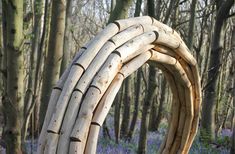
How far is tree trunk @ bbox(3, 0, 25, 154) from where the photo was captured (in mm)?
2295

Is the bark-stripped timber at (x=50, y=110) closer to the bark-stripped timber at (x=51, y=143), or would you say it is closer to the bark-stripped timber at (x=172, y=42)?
the bark-stripped timber at (x=51, y=143)

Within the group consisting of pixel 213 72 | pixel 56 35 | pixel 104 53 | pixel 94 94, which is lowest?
pixel 94 94

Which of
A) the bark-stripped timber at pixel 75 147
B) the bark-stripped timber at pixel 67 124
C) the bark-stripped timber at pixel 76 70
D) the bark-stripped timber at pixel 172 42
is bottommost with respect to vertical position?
the bark-stripped timber at pixel 75 147

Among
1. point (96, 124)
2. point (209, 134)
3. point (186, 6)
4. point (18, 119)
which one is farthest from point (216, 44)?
point (186, 6)

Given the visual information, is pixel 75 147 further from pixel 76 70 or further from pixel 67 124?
pixel 76 70

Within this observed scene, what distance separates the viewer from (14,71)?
2.37 meters

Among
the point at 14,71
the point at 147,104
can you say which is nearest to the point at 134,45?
the point at 14,71

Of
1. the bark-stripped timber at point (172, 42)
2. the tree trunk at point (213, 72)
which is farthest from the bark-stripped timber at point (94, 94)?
the tree trunk at point (213, 72)

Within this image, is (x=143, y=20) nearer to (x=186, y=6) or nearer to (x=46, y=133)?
(x=46, y=133)

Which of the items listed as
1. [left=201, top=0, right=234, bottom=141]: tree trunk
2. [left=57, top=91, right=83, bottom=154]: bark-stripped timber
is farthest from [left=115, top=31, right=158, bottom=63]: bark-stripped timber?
[left=201, top=0, right=234, bottom=141]: tree trunk

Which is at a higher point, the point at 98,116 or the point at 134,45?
the point at 134,45

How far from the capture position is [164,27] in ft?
4.90

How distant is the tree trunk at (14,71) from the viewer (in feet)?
7.53

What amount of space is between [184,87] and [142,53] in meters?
0.57
